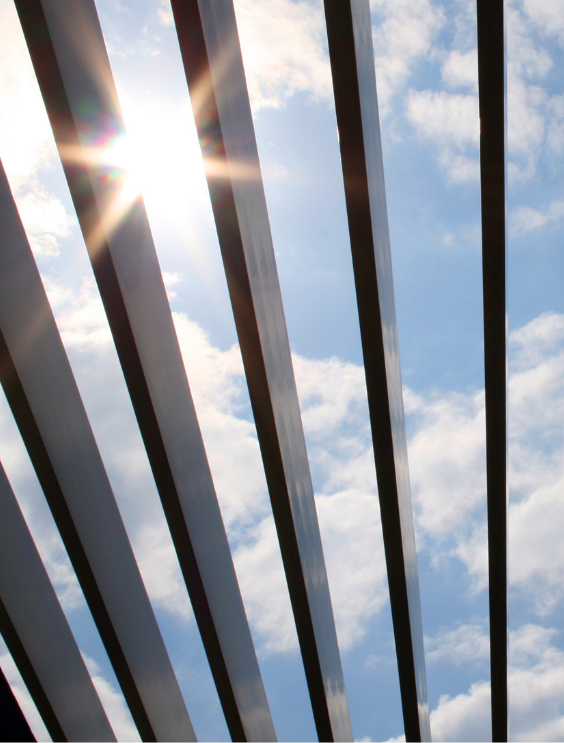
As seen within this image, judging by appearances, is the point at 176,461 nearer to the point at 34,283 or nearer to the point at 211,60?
the point at 34,283

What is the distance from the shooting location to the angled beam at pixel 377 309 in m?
4.56

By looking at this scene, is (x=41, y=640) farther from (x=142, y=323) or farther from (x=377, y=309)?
(x=377, y=309)

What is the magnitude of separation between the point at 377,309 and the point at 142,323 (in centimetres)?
255

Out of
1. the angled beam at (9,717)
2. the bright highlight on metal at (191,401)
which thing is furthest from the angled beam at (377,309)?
the angled beam at (9,717)

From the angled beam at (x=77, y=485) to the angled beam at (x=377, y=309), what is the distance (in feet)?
11.4

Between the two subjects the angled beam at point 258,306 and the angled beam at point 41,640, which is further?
the angled beam at point 41,640

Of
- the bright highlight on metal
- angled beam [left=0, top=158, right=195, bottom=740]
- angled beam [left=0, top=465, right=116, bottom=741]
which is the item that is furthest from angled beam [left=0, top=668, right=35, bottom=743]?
angled beam [left=0, top=465, right=116, bottom=741]

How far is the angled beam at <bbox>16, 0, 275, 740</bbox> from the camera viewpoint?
4.65m

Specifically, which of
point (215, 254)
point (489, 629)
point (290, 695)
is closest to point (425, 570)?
point (489, 629)

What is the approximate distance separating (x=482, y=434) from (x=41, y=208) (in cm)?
640

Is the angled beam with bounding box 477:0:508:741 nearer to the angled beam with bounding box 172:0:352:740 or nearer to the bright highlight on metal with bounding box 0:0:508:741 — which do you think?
the bright highlight on metal with bounding box 0:0:508:741

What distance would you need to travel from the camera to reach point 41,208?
6.04m

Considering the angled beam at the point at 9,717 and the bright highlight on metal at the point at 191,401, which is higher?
the bright highlight on metal at the point at 191,401

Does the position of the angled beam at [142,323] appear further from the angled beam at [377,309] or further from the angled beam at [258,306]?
the angled beam at [377,309]
